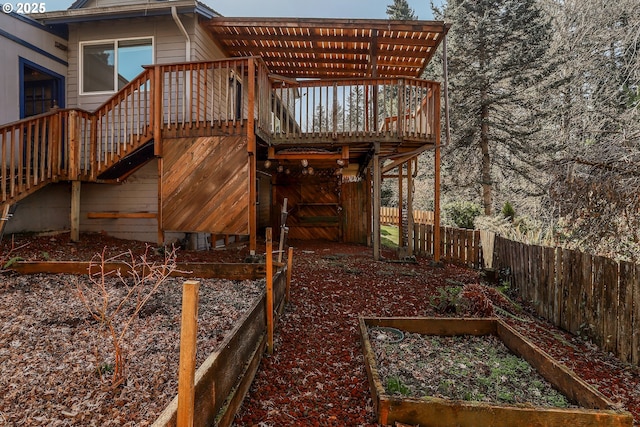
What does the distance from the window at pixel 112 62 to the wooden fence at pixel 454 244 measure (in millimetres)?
8542

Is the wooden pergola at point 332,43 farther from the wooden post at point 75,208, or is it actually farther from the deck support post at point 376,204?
the wooden post at point 75,208

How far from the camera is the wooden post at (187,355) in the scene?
1.44 meters

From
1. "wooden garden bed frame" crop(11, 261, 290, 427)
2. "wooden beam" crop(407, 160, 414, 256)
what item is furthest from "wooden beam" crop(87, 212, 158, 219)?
"wooden beam" crop(407, 160, 414, 256)

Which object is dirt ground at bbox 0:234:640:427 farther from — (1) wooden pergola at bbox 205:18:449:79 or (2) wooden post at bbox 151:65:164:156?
(1) wooden pergola at bbox 205:18:449:79

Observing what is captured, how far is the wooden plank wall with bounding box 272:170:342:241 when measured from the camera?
11930 millimetres

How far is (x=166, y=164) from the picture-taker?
664cm

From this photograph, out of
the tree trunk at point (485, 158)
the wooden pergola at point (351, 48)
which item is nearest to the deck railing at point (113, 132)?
the wooden pergola at point (351, 48)

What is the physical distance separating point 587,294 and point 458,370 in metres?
2.52

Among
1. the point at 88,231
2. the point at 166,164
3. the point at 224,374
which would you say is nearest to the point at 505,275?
the point at 224,374

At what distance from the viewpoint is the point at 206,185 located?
6.56 m

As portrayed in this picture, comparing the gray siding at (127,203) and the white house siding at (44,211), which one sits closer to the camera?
the white house siding at (44,211)

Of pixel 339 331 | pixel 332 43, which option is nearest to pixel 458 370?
pixel 339 331

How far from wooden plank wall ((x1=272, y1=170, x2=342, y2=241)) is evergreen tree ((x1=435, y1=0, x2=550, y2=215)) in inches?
298

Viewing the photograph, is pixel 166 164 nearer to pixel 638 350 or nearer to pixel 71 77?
pixel 71 77
